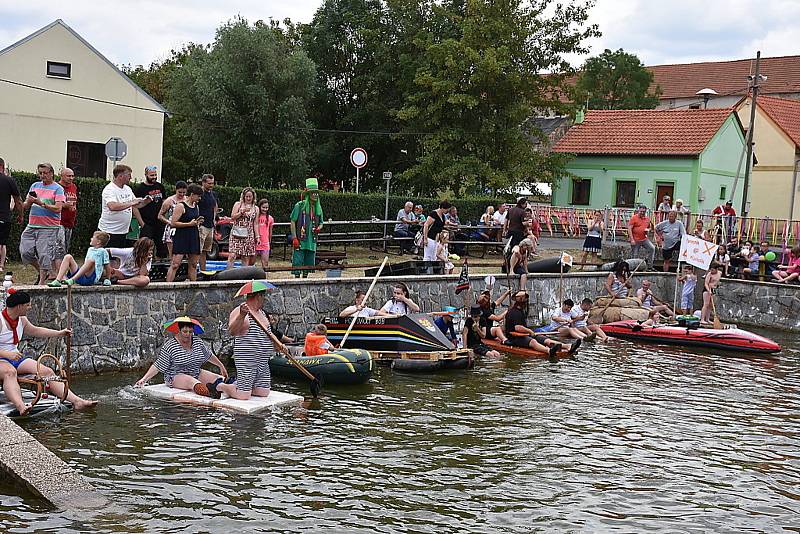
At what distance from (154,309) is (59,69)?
21.3m

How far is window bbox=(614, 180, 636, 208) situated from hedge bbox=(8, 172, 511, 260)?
11.1 metres

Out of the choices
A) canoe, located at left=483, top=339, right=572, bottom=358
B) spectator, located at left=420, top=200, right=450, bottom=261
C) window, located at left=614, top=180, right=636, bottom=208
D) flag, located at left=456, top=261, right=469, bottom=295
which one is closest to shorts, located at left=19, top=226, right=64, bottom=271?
flag, located at left=456, top=261, right=469, bottom=295

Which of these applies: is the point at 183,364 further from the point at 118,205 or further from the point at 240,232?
the point at 240,232

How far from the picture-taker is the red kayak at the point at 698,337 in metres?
19.9

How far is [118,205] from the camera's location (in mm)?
15000

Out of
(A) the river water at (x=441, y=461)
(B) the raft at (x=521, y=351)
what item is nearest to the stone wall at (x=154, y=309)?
(A) the river water at (x=441, y=461)

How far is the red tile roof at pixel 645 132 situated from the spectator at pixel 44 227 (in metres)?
32.9

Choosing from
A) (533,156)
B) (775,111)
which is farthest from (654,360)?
(775,111)

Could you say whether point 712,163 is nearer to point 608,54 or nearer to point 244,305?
point 608,54

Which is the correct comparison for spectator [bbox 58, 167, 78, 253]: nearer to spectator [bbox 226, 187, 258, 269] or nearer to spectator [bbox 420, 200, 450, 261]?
spectator [bbox 226, 187, 258, 269]

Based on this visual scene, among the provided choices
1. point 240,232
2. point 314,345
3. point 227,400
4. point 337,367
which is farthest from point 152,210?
point 227,400

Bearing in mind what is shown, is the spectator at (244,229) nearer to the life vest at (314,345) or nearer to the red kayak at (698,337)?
the life vest at (314,345)

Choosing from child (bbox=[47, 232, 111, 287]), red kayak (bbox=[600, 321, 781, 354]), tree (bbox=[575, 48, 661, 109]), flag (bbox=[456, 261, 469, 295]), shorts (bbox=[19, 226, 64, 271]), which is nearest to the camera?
child (bbox=[47, 232, 111, 287])

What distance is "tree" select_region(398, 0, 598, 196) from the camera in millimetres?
35438
